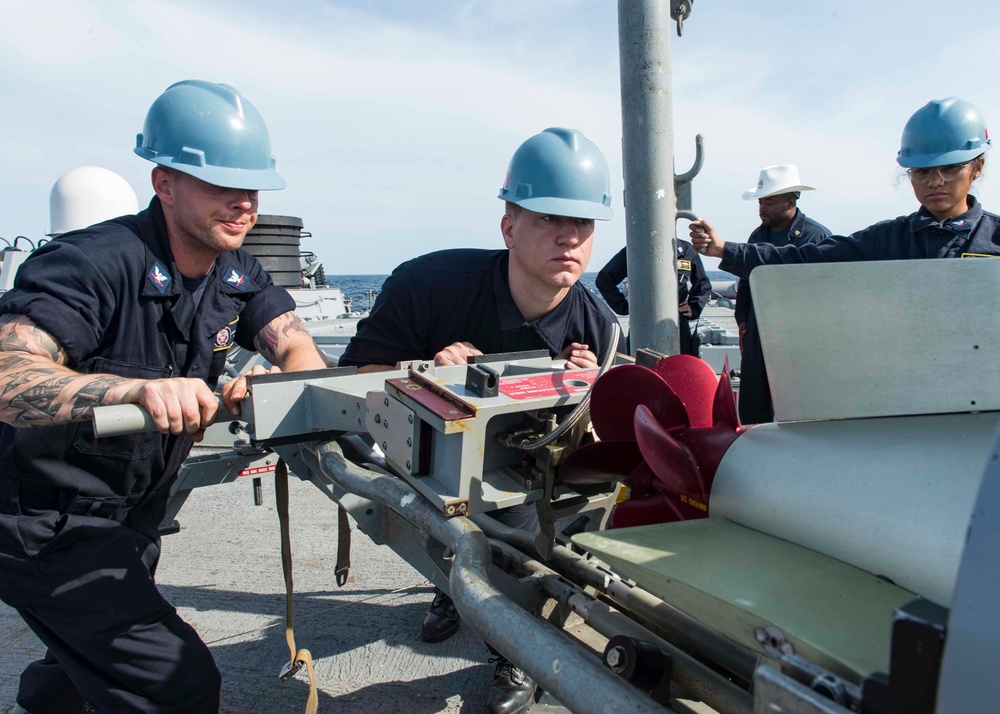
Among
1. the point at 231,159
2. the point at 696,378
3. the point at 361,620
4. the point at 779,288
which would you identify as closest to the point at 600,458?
the point at 696,378

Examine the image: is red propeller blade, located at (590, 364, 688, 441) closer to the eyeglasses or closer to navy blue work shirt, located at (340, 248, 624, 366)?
navy blue work shirt, located at (340, 248, 624, 366)

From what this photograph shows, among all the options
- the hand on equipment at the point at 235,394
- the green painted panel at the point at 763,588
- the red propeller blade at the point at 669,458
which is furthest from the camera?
the hand on equipment at the point at 235,394

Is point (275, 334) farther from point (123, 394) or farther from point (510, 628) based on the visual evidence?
point (510, 628)

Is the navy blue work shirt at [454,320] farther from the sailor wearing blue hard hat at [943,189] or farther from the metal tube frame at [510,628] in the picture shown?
the sailor wearing blue hard hat at [943,189]

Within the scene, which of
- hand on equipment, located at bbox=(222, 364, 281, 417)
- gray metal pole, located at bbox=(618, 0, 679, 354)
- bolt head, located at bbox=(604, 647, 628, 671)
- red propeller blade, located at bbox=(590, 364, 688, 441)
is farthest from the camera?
gray metal pole, located at bbox=(618, 0, 679, 354)

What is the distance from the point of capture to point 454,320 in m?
2.39

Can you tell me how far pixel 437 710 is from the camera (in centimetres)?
237

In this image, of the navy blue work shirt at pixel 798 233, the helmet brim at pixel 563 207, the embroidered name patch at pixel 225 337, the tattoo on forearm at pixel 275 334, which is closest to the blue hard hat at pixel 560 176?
the helmet brim at pixel 563 207

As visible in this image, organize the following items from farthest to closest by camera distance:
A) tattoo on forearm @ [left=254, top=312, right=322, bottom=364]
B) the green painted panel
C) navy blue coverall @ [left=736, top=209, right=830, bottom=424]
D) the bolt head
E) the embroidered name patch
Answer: navy blue coverall @ [left=736, top=209, right=830, bottom=424]
tattoo on forearm @ [left=254, top=312, right=322, bottom=364]
the embroidered name patch
the bolt head
the green painted panel

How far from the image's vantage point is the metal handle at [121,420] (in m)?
1.47

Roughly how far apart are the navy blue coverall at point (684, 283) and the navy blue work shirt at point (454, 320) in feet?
8.70

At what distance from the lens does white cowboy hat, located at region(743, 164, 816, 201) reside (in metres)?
5.01

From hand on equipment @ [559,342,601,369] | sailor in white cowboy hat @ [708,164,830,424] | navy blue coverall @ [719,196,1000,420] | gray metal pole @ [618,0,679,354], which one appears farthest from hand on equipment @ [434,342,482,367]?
sailor in white cowboy hat @ [708,164,830,424]

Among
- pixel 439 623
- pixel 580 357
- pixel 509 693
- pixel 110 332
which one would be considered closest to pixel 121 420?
pixel 110 332
